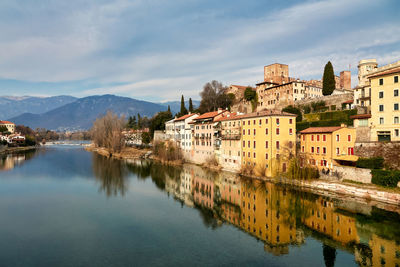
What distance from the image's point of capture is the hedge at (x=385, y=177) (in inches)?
941

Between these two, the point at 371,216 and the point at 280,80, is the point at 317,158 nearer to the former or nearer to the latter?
the point at 371,216

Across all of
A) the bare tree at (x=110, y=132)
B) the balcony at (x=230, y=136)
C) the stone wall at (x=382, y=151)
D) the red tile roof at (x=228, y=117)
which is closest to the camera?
the stone wall at (x=382, y=151)

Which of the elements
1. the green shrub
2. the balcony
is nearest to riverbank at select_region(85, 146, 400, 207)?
the green shrub

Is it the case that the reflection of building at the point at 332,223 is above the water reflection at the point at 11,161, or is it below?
below

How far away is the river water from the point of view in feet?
49.6

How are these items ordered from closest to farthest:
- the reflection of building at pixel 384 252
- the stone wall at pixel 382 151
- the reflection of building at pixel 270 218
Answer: the reflection of building at pixel 384 252
the reflection of building at pixel 270 218
the stone wall at pixel 382 151

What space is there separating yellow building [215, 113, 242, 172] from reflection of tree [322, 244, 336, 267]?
2338 centimetres

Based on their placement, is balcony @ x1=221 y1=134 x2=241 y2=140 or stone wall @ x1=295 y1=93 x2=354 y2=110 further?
stone wall @ x1=295 y1=93 x2=354 y2=110

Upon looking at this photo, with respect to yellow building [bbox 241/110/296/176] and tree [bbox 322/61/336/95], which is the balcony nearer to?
yellow building [bbox 241/110/296/176]

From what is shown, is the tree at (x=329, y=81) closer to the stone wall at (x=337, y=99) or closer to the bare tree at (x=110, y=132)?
the stone wall at (x=337, y=99)

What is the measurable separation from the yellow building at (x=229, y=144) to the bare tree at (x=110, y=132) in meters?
34.9

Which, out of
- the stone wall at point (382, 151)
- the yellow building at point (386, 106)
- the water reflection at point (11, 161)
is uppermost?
the yellow building at point (386, 106)

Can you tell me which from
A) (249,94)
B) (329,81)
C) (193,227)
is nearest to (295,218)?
(193,227)

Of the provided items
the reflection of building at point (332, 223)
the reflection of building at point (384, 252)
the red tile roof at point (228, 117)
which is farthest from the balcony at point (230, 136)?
the reflection of building at point (384, 252)
